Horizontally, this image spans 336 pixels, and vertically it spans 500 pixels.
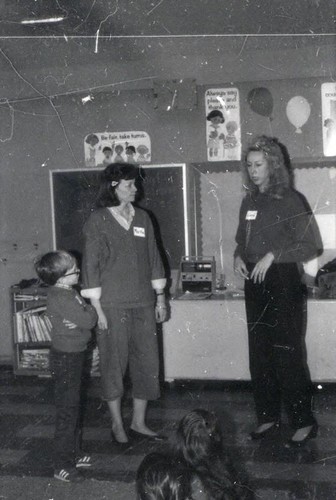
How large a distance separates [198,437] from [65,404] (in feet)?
3.93

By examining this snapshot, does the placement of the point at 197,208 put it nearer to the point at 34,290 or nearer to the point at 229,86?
the point at 229,86

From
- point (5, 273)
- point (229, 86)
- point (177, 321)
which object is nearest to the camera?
point (177, 321)

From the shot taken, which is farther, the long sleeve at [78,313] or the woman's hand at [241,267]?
the woman's hand at [241,267]

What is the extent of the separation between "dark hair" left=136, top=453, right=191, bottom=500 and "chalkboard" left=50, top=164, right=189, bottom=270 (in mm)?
3015

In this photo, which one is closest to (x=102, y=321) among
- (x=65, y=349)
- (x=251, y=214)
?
(x=65, y=349)

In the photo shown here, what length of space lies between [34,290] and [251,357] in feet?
6.31

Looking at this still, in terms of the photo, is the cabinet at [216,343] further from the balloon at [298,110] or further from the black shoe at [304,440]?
the balloon at [298,110]

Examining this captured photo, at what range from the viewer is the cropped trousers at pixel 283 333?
299cm

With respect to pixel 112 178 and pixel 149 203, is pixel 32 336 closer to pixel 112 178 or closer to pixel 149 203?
pixel 149 203

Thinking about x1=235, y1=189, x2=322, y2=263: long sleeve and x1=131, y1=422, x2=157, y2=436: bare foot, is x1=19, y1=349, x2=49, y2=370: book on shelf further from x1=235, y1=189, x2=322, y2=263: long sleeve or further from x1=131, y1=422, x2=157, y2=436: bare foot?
x1=235, y1=189, x2=322, y2=263: long sleeve

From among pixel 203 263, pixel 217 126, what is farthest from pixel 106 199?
pixel 217 126

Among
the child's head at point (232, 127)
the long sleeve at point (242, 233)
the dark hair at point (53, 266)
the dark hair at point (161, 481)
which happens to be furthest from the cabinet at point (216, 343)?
the dark hair at point (161, 481)

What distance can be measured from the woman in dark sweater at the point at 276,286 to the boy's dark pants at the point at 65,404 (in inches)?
36.3

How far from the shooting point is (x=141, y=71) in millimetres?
4531
